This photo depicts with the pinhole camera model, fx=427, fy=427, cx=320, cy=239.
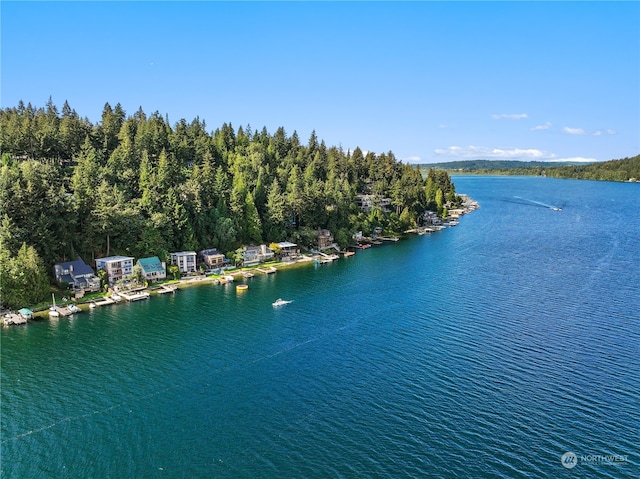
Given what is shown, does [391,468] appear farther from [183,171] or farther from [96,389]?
[183,171]

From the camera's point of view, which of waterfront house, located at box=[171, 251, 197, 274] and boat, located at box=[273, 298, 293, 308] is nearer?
boat, located at box=[273, 298, 293, 308]

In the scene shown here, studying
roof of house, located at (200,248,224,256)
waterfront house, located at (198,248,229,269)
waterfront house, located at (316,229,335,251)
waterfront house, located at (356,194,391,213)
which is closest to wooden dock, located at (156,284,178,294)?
waterfront house, located at (198,248,229,269)

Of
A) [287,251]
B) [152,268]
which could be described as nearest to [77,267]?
[152,268]

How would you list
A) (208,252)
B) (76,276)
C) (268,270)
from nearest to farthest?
(76,276) → (208,252) → (268,270)

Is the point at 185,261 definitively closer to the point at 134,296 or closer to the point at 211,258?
the point at 211,258

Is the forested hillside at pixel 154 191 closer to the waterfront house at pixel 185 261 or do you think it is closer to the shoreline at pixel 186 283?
the waterfront house at pixel 185 261

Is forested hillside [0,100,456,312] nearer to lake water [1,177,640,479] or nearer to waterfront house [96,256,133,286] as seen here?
waterfront house [96,256,133,286]
